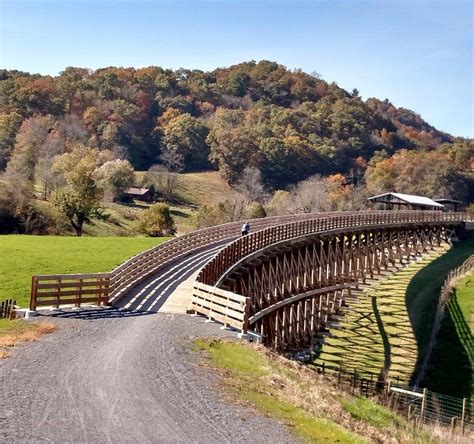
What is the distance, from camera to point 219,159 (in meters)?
124

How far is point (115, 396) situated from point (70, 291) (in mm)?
10591

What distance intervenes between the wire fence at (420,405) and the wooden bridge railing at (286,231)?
23.0 feet

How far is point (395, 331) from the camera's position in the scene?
1634 inches

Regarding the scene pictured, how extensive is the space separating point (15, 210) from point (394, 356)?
39.5m

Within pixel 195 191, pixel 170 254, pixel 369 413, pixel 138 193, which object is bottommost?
pixel 369 413

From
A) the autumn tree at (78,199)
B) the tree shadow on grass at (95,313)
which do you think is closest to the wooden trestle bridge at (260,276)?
the tree shadow on grass at (95,313)

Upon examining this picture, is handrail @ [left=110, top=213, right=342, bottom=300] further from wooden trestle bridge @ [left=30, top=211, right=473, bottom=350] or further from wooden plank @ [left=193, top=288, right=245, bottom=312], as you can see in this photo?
wooden plank @ [left=193, top=288, right=245, bottom=312]

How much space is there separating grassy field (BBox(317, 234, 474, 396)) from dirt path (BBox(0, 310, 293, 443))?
19.2 m

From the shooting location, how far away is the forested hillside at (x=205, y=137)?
108 metres

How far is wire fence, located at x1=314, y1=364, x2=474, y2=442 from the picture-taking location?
19.1 m

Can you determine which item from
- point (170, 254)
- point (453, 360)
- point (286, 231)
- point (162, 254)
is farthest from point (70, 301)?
point (453, 360)

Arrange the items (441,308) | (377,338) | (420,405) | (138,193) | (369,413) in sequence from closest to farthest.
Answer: (369,413) → (420,405) → (377,338) → (441,308) → (138,193)

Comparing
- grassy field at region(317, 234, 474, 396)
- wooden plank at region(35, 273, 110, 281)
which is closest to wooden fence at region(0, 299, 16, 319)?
wooden plank at region(35, 273, 110, 281)

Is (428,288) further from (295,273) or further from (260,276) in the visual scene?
(260,276)
